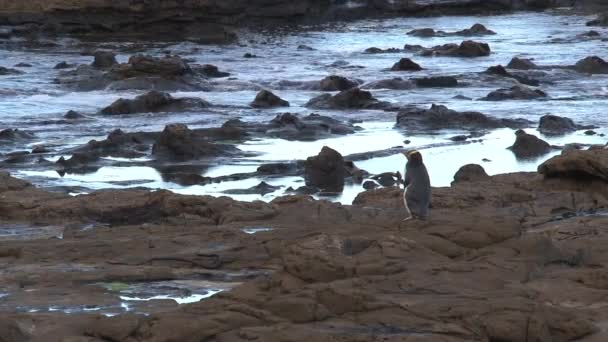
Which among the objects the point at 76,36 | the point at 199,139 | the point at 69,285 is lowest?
the point at 76,36

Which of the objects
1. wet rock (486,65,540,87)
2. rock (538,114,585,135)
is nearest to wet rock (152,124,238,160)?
rock (538,114,585,135)

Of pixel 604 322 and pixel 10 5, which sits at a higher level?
pixel 604 322

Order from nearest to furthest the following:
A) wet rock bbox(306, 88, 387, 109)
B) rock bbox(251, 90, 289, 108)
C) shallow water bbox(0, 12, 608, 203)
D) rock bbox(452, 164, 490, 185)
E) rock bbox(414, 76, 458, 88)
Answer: rock bbox(452, 164, 490, 185) → shallow water bbox(0, 12, 608, 203) → wet rock bbox(306, 88, 387, 109) → rock bbox(251, 90, 289, 108) → rock bbox(414, 76, 458, 88)

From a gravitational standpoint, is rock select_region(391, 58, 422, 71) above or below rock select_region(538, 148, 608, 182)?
below

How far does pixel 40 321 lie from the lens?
7199 millimetres

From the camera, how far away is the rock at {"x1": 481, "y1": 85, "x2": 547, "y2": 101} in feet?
81.3

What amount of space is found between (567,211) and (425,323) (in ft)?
15.7

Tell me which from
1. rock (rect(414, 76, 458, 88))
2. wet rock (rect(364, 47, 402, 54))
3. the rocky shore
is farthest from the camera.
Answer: wet rock (rect(364, 47, 402, 54))

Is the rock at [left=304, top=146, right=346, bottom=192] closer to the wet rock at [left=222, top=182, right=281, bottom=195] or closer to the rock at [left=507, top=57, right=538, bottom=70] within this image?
the wet rock at [left=222, top=182, right=281, bottom=195]

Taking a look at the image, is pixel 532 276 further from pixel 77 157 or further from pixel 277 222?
pixel 77 157

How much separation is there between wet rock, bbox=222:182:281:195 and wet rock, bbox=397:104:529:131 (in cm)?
596

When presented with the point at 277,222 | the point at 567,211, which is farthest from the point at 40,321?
the point at 567,211

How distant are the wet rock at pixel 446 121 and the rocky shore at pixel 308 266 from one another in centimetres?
805

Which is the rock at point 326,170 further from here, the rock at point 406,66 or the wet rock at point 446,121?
the rock at point 406,66
